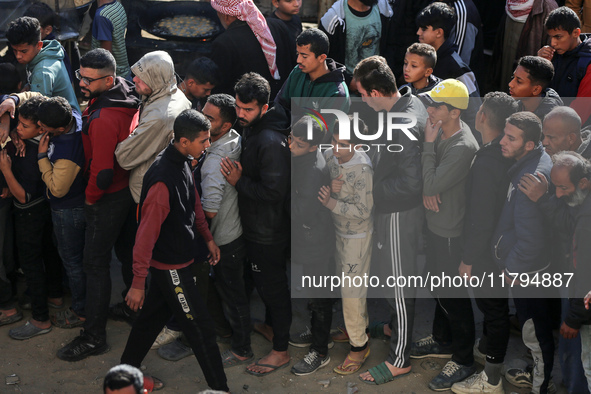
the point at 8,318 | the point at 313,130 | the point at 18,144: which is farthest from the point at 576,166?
the point at 8,318

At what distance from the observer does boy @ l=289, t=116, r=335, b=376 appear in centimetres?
414

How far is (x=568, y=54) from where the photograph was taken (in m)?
4.90

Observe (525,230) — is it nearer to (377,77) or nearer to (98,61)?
(377,77)

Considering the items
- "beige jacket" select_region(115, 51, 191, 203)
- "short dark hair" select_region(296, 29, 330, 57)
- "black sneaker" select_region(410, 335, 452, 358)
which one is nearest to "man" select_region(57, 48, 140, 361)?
"beige jacket" select_region(115, 51, 191, 203)

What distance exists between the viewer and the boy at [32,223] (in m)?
4.43

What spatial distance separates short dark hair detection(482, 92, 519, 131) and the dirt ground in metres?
1.64

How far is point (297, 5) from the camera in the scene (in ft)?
18.3

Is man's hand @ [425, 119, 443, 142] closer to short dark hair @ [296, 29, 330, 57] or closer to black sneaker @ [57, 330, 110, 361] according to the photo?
short dark hair @ [296, 29, 330, 57]

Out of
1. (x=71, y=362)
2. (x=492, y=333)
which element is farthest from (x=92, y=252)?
(x=492, y=333)

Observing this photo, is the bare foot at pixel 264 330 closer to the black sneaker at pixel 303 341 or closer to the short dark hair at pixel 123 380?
the black sneaker at pixel 303 341

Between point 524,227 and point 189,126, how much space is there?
1.92 m

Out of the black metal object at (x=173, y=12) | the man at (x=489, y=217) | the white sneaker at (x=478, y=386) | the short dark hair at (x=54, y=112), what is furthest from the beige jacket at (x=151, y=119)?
the black metal object at (x=173, y=12)

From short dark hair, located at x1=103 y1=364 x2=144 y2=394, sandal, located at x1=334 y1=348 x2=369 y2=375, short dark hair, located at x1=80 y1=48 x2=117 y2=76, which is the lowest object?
sandal, located at x1=334 y1=348 x2=369 y2=375

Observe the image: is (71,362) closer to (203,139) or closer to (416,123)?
(203,139)
